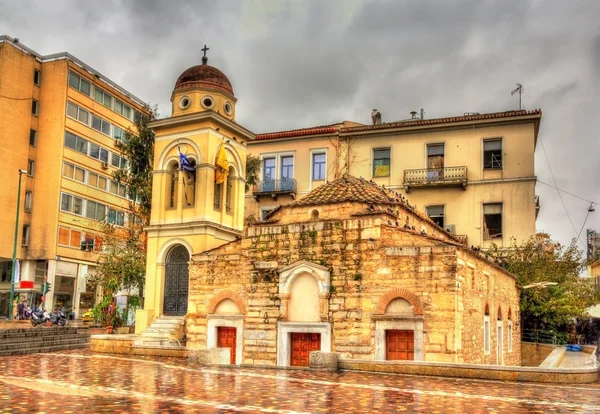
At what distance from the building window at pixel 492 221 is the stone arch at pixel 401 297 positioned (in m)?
16.2

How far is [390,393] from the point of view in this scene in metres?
12.8

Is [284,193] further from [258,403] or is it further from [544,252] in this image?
[258,403]

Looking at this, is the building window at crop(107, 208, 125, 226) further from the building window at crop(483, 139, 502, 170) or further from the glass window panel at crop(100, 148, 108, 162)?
the building window at crop(483, 139, 502, 170)

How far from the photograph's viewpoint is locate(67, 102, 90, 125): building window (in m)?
45.2

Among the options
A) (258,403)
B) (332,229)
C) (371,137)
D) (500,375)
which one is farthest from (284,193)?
(258,403)

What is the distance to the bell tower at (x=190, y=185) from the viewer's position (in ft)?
81.9

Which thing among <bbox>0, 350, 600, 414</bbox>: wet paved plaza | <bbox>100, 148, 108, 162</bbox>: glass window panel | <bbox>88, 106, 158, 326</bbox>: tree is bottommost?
<bbox>0, 350, 600, 414</bbox>: wet paved plaza

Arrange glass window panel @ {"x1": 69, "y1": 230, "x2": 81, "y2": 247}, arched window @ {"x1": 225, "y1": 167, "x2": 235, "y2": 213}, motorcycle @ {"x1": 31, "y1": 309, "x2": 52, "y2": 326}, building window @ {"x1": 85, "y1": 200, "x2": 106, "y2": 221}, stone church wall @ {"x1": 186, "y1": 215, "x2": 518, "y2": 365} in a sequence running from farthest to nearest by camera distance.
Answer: building window @ {"x1": 85, "y1": 200, "x2": 106, "y2": 221} → glass window panel @ {"x1": 69, "y1": 230, "x2": 81, "y2": 247} → motorcycle @ {"x1": 31, "y1": 309, "x2": 52, "y2": 326} → arched window @ {"x1": 225, "y1": 167, "x2": 235, "y2": 213} → stone church wall @ {"x1": 186, "y1": 215, "x2": 518, "y2": 365}

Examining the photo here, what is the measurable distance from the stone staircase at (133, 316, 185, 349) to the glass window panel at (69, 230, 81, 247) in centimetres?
2334

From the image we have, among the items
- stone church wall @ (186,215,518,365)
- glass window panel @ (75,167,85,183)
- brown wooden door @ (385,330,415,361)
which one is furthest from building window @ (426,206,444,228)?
glass window panel @ (75,167,85,183)

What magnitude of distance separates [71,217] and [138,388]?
113ft

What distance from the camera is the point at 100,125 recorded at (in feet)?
160

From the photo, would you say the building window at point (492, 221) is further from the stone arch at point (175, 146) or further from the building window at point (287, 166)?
the stone arch at point (175, 146)

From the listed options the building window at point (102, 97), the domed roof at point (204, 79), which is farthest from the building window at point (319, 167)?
the building window at point (102, 97)
